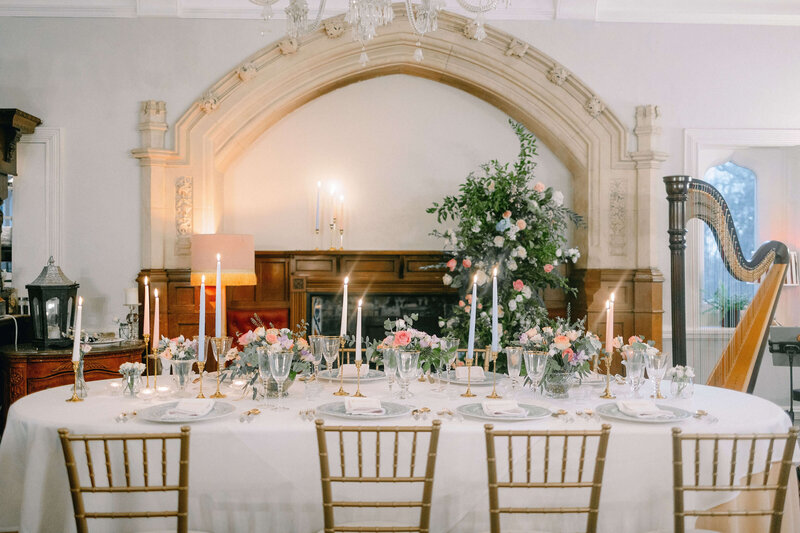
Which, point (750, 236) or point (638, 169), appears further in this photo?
point (750, 236)

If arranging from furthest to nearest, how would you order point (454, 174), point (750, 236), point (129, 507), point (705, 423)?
point (750, 236), point (454, 174), point (705, 423), point (129, 507)

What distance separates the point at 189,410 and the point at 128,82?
12.5ft

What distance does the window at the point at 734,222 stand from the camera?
692 centimetres

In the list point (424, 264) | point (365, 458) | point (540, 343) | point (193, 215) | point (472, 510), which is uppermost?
point (193, 215)

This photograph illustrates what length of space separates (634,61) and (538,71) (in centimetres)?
80

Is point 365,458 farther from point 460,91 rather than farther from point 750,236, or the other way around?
point 750,236

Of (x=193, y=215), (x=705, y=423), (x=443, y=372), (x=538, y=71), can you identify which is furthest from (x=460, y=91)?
(x=705, y=423)

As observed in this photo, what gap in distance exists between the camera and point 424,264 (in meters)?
5.59

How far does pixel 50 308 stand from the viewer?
4453mm

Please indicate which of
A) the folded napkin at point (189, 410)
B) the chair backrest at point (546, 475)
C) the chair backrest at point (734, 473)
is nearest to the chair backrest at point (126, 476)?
the folded napkin at point (189, 410)

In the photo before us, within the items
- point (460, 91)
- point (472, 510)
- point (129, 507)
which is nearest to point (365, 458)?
point (472, 510)

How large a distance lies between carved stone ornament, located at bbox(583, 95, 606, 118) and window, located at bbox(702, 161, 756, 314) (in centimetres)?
208

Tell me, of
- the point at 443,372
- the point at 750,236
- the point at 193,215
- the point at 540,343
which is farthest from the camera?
the point at 750,236

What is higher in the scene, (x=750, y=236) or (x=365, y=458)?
(x=750, y=236)
